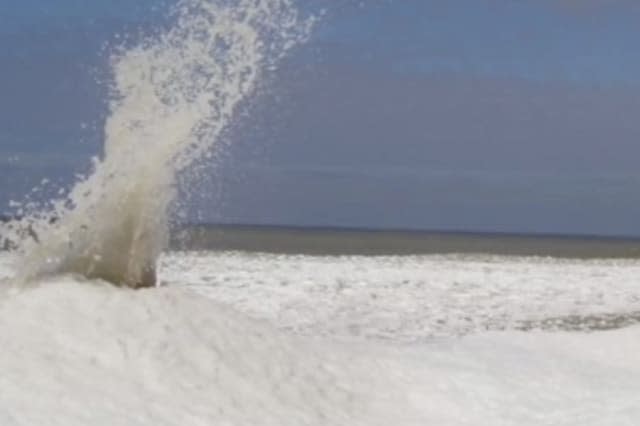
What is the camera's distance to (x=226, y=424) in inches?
337

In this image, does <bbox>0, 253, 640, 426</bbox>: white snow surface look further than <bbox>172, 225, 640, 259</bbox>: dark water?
No

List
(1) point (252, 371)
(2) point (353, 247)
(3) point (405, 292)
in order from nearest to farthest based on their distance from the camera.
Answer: (1) point (252, 371)
(3) point (405, 292)
(2) point (353, 247)

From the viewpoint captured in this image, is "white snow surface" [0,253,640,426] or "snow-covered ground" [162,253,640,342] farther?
"snow-covered ground" [162,253,640,342]

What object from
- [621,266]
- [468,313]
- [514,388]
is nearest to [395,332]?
[468,313]

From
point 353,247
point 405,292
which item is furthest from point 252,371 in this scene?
point 353,247

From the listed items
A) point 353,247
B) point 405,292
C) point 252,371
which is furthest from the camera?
point 353,247

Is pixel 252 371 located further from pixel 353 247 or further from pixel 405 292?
pixel 353 247

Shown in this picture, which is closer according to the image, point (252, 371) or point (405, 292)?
point (252, 371)

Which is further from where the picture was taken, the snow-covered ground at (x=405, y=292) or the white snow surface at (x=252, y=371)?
the snow-covered ground at (x=405, y=292)

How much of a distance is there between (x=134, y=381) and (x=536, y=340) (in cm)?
507

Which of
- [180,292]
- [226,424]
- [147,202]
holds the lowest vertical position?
[226,424]

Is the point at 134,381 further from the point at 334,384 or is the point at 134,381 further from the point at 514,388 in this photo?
the point at 514,388

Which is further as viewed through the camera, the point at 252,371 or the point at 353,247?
the point at 353,247

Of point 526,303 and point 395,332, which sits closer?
point 395,332
